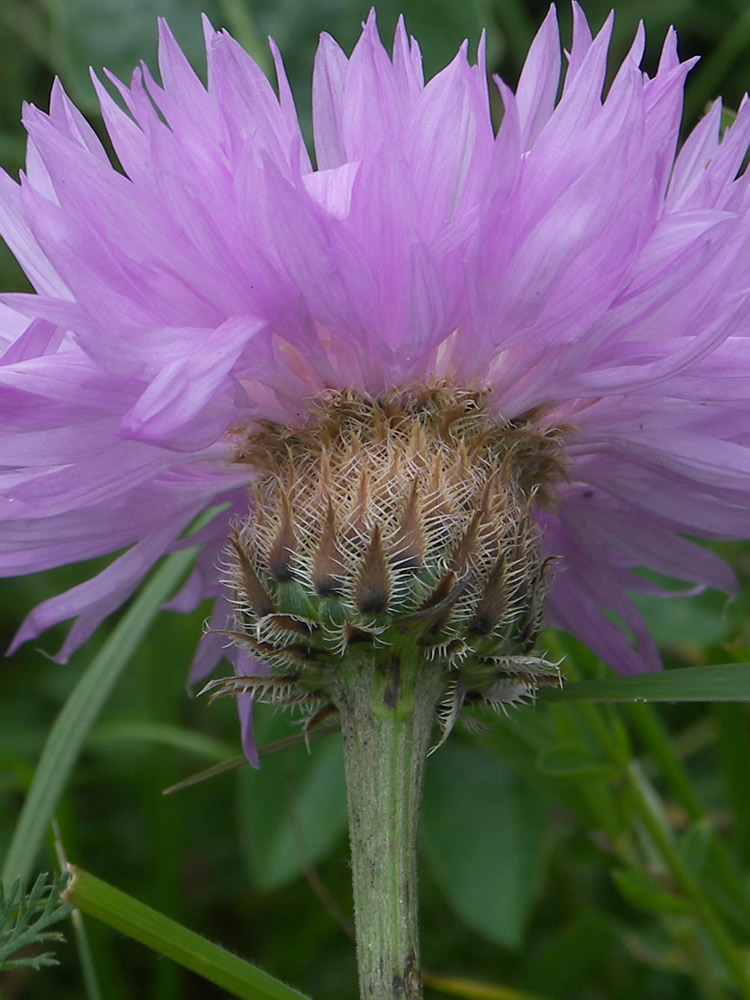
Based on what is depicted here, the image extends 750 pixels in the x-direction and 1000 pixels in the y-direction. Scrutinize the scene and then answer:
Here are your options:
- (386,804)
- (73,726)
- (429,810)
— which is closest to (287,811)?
(429,810)

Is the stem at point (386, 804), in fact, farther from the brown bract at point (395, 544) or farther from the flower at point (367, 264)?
the flower at point (367, 264)

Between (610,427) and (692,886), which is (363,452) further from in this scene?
(692,886)

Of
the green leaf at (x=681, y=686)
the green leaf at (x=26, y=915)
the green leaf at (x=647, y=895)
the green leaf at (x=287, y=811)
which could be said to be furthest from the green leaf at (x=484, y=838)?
the green leaf at (x=26, y=915)

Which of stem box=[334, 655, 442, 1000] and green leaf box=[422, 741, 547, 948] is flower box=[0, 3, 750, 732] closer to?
stem box=[334, 655, 442, 1000]

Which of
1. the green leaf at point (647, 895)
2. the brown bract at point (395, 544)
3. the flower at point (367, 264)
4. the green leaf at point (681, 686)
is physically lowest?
the green leaf at point (647, 895)

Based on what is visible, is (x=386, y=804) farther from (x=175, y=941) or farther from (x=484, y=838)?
(x=484, y=838)

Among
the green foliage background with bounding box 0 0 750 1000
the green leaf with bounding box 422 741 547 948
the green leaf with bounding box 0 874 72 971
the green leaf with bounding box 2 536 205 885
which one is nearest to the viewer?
the green leaf with bounding box 0 874 72 971

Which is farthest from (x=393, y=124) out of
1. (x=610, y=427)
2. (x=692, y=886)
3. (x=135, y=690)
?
(x=135, y=690)

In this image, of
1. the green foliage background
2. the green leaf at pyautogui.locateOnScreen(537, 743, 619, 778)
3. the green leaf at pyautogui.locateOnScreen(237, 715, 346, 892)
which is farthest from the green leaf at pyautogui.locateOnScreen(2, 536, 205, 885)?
the green leaf at pyautogui.locateOnScreen(537, 743, 619, 778)
